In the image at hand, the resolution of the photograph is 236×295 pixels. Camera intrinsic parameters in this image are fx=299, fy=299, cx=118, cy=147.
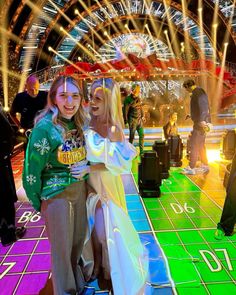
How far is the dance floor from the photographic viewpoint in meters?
2.86

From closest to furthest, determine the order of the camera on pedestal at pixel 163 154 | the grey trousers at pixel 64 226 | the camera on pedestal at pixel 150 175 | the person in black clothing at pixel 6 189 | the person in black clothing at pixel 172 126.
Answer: the grey trousers at pixel 64 226, the person in black clothing at pixel 6 189, the camera on pedestal at pixel 150 175, the camera on pedestal at pixel 163 154, the person in black clothing at pixel 172 126

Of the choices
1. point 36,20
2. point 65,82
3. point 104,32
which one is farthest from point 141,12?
point 65,82

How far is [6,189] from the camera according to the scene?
11.3ft

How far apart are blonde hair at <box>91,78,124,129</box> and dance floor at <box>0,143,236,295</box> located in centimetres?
154

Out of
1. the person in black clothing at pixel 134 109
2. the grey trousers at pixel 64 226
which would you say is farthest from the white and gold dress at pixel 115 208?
the person in black clothing at pixel 134 109

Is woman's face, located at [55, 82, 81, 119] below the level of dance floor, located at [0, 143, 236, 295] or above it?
above

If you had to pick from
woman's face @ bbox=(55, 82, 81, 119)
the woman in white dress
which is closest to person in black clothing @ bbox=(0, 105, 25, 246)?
the woman in white dress

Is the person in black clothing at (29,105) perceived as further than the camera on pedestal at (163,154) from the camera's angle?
No

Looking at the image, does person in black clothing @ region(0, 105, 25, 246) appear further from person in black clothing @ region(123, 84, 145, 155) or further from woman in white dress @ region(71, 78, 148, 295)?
person in black clothing @ region(123, 84, 145, 155)

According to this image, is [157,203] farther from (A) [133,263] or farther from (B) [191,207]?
(A) [133,263]

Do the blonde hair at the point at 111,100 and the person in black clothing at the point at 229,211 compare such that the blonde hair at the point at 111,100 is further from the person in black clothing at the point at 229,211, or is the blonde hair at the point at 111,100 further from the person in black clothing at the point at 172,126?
the person in black clothing at the point at 172,126

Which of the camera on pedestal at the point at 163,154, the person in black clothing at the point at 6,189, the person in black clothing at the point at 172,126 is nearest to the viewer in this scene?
the person in black clothing at the point at 6,189

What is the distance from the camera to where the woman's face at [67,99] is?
221cm

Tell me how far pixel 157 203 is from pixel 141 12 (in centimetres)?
1995
